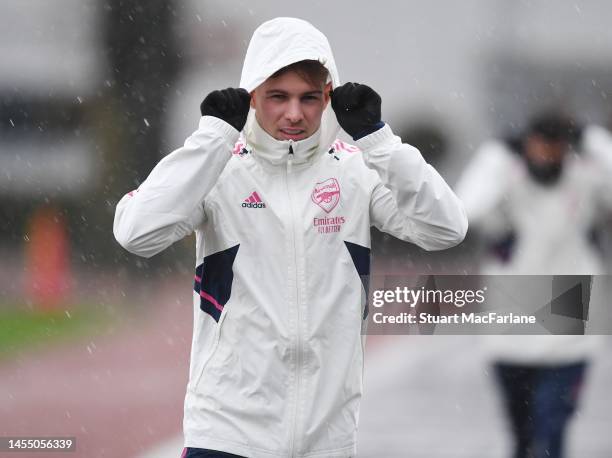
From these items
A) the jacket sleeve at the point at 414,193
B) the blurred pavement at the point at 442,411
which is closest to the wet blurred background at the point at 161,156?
the blurred pavement at the point at 442,411

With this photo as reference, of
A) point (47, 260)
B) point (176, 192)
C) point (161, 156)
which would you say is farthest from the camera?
point (47, 260)

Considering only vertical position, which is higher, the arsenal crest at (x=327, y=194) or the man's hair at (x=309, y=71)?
the man's hair at (x=309, y=71)

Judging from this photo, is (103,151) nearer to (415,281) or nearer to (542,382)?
(415,281)

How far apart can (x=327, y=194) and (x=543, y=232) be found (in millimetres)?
1842

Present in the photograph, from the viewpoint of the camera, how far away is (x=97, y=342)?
1032 centimetres

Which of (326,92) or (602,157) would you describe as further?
(602,157)

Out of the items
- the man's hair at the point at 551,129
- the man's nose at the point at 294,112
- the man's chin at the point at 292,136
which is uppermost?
the man's hair at the point at 551,129

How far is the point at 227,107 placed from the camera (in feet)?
8.38

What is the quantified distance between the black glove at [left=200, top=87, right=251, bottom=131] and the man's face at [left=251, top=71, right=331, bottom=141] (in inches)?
2.7

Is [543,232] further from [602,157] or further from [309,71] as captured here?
[309,71]

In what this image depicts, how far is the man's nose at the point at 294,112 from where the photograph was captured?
101 inches

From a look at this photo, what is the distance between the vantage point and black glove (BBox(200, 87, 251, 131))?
2.55 meters

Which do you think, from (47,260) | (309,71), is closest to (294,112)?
(309,71)

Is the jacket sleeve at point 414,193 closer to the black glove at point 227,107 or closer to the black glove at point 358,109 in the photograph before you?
the black glove at point 358,109
